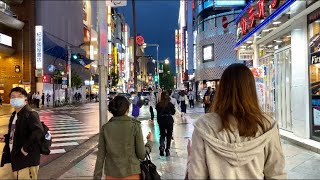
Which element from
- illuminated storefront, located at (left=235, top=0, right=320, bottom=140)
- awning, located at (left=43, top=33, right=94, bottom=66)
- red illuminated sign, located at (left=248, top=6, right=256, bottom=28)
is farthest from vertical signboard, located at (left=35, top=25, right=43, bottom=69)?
red illuminated sign, located at (left=248, top=6, right=256, bottom=28)

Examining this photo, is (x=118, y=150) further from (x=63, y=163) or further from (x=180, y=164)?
(x=63, y=163)

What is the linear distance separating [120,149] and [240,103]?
190cm

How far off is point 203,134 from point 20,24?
47414mm

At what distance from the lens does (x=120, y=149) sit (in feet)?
13.5

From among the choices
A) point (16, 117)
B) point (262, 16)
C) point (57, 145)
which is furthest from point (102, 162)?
point (262, 16)

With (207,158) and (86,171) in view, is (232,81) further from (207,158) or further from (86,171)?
(86,171)

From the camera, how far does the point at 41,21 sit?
165ft

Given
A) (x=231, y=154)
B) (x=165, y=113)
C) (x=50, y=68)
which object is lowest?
(x=165, y=113)

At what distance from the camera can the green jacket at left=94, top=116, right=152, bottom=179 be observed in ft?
13.5

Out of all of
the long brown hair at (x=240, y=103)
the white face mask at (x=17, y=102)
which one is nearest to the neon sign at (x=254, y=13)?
the white face mask at (x=17, y=102)

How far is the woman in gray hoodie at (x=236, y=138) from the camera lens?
8.05 ft

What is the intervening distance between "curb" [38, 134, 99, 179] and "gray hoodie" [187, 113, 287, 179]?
5772 mm

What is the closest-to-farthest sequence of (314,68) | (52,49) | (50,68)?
(314,68)
(50,68)
(52,49)

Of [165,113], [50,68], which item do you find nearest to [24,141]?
[165,113]
